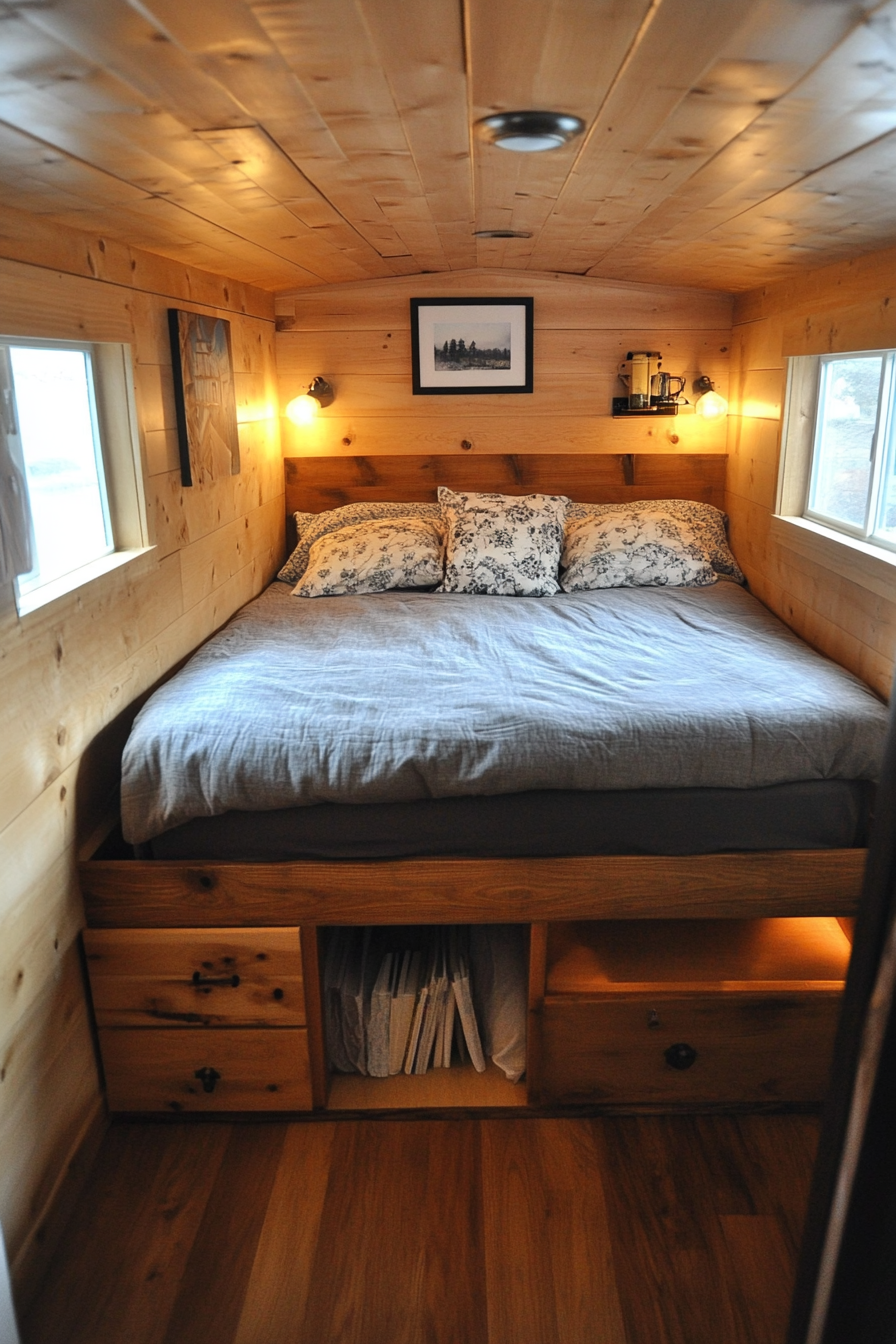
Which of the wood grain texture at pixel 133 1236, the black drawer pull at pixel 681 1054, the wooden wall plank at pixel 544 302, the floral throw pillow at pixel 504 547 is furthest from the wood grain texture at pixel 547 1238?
the wooden wall plank at pixel 544 302

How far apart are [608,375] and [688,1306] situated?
3196 millimetres

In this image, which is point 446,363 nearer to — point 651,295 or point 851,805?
point 651,295

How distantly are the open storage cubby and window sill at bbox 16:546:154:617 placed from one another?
892mm

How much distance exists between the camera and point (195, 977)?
6.57 ft

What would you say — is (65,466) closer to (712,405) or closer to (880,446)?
(880,446)

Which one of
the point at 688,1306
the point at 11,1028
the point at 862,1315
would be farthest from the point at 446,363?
the point at 862,1315

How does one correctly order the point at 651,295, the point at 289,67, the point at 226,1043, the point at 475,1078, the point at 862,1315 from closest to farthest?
the point at 862,1315 → the point at 289,67 → the point at 226,1043 → the point at 475,1078 → the point at 651,295

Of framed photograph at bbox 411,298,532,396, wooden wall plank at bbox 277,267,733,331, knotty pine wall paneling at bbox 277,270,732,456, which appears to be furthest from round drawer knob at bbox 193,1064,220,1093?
wooden wall plank at bbox 277,267,733,331

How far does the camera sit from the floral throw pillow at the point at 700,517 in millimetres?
3559

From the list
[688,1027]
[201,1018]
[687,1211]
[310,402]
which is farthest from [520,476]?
[687,1211]

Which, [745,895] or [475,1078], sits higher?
[745,895]

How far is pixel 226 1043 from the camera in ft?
6.72

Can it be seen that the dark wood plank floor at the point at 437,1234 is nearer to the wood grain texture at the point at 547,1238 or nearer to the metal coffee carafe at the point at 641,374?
the wood grain texture at the point at 547,1238

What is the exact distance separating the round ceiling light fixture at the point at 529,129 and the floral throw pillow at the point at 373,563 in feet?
6.13
